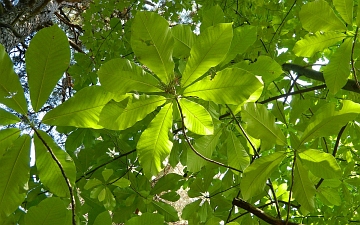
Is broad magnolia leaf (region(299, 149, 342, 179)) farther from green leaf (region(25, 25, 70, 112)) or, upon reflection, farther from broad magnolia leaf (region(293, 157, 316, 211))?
green leaf (region(25, 25, 70, 112))

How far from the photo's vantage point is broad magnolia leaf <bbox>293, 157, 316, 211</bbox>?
852 mm

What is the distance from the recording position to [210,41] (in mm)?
733

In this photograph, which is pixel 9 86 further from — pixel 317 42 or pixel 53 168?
pixel 317 42

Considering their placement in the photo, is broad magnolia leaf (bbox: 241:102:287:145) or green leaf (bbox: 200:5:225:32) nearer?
broad magnolia leaf (bbox: 241:102:287:145)

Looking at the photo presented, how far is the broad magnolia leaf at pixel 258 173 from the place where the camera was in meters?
0.81

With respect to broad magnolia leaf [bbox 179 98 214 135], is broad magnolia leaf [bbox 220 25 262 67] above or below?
above

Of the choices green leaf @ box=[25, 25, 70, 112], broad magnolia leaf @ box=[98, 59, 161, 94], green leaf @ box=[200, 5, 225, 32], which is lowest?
broad magnolia leaf @ box=[98, 59, 161, 94]

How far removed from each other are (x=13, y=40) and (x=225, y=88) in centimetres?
246

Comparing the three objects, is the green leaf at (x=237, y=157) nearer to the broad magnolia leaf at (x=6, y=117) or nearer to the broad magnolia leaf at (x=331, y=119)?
the broad magnolia leaf at (x=331, y=119)

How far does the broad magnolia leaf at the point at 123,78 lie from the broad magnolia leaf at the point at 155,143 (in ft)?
0.26

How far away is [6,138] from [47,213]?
175 mm

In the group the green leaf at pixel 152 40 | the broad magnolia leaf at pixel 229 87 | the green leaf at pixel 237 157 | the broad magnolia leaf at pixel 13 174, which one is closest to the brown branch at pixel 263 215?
the green leaf at pixel 237 157

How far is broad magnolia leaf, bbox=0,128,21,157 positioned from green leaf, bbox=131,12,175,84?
1.00 feet

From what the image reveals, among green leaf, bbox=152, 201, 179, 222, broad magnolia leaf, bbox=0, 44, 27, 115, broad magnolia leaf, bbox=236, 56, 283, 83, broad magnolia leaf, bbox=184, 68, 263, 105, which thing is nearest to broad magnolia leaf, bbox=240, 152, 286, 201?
broad magnolia leaf, bbox=184, 68, 263, 105
